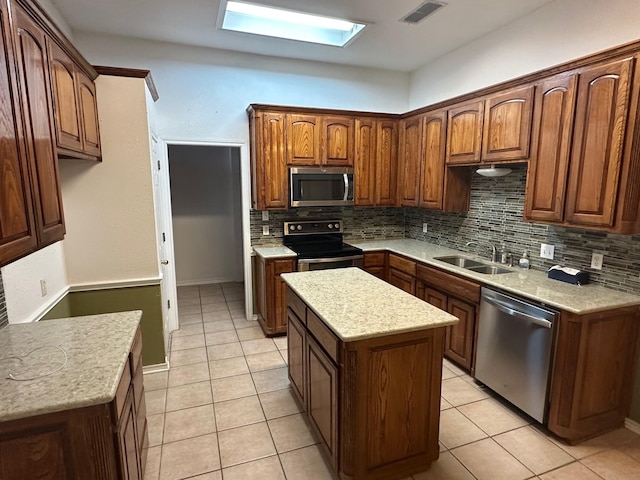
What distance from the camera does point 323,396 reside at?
2049 millimetres

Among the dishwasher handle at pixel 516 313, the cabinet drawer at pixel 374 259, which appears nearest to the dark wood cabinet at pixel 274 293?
the cabinet drawer at pixel 374 259

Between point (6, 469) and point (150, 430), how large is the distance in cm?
125

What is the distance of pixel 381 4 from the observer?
9.16ft

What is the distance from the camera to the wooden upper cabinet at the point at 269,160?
370cm

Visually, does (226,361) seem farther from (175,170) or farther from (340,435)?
(175,170)

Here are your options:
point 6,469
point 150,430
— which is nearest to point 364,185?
point 150,430

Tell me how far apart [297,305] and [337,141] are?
85.6 inches

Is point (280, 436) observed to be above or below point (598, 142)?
below

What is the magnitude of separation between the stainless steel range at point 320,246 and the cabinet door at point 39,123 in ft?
7.59

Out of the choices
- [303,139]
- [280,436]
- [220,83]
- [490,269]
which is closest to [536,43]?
[490,269]

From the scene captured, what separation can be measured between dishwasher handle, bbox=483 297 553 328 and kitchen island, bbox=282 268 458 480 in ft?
2.72

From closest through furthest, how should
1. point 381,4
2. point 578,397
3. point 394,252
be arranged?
point 578,397, point 381,4, point 394,252

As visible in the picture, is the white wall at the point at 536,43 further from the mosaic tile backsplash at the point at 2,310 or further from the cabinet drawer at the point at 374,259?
the mosaic tile backsplash at the point at 2,310

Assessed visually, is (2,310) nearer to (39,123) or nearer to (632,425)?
(39,123)
